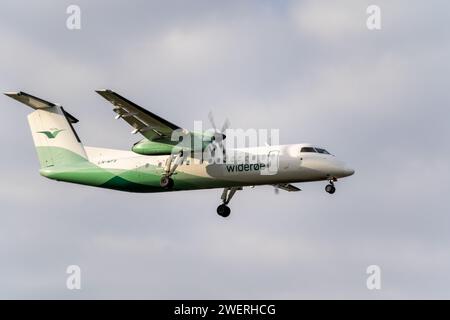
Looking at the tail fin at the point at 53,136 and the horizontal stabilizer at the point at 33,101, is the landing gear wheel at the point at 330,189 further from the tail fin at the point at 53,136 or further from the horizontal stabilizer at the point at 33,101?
the horizontal stabilizer at the point at 33,101

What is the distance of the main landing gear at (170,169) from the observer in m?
30.6

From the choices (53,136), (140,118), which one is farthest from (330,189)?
(53,136)

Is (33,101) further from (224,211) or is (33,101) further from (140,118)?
(224,211)

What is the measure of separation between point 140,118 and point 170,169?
2.06 metres

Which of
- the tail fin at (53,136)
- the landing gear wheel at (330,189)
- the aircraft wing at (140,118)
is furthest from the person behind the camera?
the tail fin at (53,136)

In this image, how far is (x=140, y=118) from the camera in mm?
30016

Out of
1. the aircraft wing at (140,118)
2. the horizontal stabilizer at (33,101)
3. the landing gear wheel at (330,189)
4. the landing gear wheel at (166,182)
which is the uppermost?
the horizontal stabilizer at (33,101)

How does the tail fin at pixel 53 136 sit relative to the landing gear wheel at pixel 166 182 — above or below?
above

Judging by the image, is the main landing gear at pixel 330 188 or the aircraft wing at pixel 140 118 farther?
the main landing gear at pixel 330 188

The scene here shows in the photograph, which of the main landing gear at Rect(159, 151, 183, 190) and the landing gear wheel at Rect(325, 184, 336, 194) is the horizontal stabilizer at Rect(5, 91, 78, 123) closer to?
the main landing gear at Rect(159, 151, 183, 190)

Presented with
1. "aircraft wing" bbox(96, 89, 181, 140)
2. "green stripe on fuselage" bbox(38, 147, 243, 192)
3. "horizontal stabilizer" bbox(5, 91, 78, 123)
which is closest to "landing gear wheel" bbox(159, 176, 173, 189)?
"green stripe on fuselage" bbox(38, 147, 243, 192)

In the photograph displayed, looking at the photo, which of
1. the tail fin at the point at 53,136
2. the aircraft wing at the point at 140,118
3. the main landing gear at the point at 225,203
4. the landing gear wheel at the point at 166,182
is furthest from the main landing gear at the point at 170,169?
the tail fin at the point at 53,136

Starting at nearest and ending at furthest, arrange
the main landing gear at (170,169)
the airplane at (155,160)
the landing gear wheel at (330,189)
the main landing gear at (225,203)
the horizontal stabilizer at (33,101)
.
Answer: the landing gear wheel at (330,189)
the airplane at (155,160)
the main landing gear at (170,169)
the horizontal stabilizer at (33,101)
the main landing gear at (225,203)
